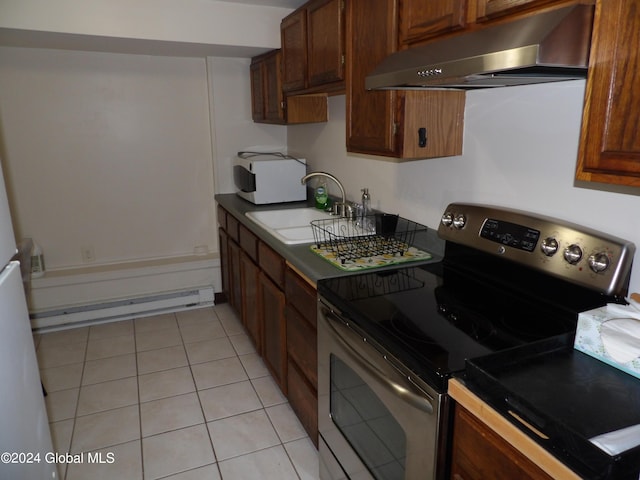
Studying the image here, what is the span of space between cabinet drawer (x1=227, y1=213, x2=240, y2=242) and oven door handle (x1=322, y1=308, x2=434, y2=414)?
1.53m

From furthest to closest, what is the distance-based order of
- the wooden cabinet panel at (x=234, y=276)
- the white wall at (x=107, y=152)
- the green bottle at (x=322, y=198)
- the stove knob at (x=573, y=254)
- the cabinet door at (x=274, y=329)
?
the white wall at (x=107, y=152), the wooden cabinet panel at (x=234, y=276), the green bottle at (x=322, y=198), the cabinet door at (x=274, y=329), the stove knob at (x=573, y=254)

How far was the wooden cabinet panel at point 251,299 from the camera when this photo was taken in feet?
8.62

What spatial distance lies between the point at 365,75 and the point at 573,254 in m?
1.08

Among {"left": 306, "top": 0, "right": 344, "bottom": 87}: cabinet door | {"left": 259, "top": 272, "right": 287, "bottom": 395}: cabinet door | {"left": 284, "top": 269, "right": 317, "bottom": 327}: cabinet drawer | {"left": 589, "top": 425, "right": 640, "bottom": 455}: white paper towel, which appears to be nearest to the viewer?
{"left": 589, "top": 425, "right": 640, "bottom": 455}: white paper towel

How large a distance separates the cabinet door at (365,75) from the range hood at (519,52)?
0.37m

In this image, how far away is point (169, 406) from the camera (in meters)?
2.43

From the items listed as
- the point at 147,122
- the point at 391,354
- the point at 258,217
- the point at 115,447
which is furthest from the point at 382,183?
the point at 147,122

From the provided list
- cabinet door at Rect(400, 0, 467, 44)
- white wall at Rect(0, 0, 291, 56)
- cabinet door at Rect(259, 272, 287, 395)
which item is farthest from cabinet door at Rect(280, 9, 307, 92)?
cabinet door at Rect(259, 272, 287, 395)

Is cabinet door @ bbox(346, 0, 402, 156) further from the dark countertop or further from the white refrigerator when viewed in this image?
the white refrigerator

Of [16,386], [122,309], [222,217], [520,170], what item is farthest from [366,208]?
[122,309]

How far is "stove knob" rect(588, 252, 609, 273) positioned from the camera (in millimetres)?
1205

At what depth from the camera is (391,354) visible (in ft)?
4.06

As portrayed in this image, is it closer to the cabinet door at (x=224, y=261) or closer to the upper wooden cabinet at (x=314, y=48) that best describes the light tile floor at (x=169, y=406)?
the cabinet door at (x=224, y=261)

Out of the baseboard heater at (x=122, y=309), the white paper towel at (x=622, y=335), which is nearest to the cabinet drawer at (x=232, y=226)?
the baseboard heater at (x=122, y=309)
